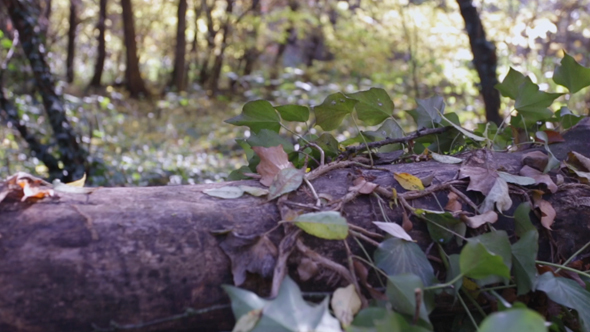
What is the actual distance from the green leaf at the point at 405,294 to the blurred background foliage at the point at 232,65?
2.73 m

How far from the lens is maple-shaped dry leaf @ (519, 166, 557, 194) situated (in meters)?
1.02

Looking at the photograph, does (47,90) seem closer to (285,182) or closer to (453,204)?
(285,182)

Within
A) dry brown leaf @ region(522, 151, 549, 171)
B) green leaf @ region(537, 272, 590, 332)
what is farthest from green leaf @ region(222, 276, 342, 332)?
dry brown leaf @ region(522, 151, 549, 171)

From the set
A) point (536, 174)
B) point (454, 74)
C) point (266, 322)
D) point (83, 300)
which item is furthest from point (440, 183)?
point (454, 74)

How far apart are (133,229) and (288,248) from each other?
0.85 ft

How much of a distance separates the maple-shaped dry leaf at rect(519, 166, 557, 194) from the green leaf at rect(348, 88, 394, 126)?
0.35 meters

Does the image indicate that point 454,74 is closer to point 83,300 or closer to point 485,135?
point 485,135

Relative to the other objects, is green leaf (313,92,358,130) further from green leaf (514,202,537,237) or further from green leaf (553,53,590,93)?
green leaf (553,53,590,93)

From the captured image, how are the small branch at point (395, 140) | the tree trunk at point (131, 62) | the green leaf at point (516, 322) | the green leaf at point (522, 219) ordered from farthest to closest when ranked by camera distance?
1. the tree trunk at point (131, 62)
2. the small branch at point (395, 140)
3. the green leaf at point (522, 219)
4. the green leaf at point (516, 322)

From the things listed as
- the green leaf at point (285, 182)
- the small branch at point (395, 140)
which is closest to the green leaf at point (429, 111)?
the small branch at point (395, 140)

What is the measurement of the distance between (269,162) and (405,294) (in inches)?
15.6

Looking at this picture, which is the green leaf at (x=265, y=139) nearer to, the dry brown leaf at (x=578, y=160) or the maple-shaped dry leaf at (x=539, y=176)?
the maple-shaped dry leaf at (x=539, y=176)

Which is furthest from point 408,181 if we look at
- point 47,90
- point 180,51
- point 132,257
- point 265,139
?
point 180,51

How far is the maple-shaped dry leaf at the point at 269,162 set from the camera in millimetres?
972
